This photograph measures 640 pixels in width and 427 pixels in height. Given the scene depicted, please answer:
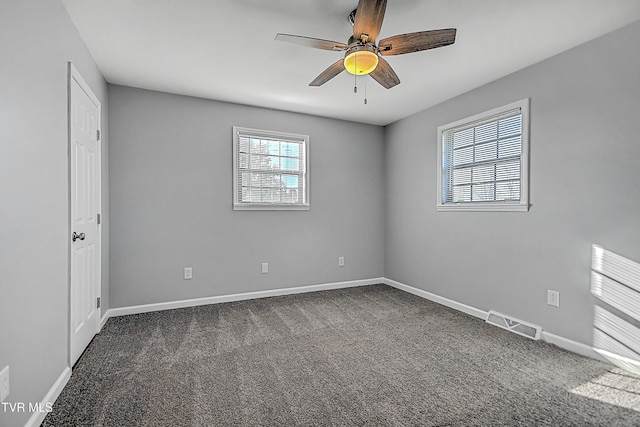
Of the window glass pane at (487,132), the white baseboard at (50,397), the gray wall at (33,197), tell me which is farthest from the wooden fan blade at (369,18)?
the white baseboard at (50,397)

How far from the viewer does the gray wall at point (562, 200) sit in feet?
7.40

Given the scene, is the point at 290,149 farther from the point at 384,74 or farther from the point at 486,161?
the point at 486,161

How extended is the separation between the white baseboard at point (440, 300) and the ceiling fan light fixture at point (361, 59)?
2.75 metres

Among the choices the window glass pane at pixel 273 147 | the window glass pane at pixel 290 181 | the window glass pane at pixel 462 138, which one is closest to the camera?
the window glass pane at pixel 462 138

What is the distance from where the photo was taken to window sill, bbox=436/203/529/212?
293cm

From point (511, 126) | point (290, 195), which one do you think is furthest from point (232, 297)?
point (511, 126)

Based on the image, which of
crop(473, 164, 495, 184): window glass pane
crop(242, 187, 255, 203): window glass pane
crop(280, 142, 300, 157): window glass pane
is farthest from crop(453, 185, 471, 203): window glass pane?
crop(242, 187, 255, 203): window glass pane

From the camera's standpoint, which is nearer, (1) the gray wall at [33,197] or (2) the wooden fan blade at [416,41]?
(1) the gray wall at [33,197]

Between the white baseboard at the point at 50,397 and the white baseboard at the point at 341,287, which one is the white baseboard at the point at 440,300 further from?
the white baseboard at the point at 50,397

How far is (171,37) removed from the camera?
2391 millimetres

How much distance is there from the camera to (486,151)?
333 centimetres

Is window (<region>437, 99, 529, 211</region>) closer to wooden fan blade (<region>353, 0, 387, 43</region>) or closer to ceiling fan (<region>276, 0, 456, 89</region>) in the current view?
ceiling fan (<region>276, 0, 456, 89</region>)

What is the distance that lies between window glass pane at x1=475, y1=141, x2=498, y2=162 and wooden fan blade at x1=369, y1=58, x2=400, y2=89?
1.49 meters

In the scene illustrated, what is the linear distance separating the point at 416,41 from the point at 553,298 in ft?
8.01
